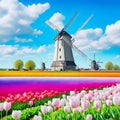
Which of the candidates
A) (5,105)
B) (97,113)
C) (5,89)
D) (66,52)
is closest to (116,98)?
(97,113)

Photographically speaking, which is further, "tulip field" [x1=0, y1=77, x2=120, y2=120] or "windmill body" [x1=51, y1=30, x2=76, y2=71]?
"windmill body" [x1=51, y1=30, x2=76, y2=71]

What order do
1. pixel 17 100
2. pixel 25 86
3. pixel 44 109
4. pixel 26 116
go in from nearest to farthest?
pixel 44 109, pixel 26 116, pixel 17 100, pixel 25 86

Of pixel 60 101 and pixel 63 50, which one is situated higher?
pixel 63 50

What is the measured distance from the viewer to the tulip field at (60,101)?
13.8 ft

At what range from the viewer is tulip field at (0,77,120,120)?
4.20 m

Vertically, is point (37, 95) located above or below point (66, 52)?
below

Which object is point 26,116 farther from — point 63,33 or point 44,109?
point 63,33

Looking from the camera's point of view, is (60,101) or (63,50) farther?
(63,50)

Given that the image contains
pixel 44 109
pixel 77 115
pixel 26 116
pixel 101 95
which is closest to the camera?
pixel 44 109

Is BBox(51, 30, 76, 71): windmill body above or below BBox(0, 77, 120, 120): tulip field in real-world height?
above

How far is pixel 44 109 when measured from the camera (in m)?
4.10

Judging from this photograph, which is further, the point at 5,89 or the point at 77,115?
the point at 5,89

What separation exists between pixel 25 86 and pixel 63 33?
615 inches

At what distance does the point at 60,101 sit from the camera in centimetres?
450
